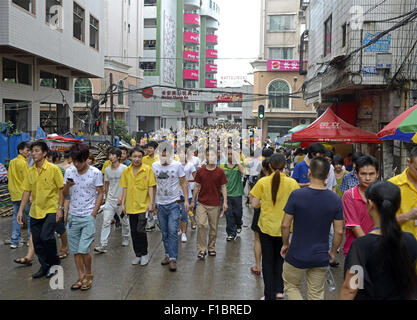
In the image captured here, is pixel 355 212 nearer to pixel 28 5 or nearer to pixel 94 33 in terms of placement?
pixel 28 5

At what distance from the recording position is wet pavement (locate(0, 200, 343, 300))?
5.16 metres

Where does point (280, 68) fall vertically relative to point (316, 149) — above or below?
above

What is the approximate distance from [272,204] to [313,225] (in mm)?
1106

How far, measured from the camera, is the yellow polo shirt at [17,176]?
702 centimetres

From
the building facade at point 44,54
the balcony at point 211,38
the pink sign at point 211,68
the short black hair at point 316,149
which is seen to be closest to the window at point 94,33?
the building facade at point 44,54

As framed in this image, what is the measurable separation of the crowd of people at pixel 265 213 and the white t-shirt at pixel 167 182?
0.02 meters

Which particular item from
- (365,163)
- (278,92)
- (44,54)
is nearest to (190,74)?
(278,92)

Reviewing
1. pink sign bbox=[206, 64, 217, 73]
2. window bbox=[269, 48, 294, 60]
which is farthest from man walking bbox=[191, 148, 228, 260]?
pink sign bbox=[206, 64, 217, 73]

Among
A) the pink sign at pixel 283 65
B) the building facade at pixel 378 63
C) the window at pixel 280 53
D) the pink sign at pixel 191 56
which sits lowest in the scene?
the building facade at pixel 378 63

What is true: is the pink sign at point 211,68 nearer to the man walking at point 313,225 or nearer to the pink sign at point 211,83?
the pink sign at point 211,83

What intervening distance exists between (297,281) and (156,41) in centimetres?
5043

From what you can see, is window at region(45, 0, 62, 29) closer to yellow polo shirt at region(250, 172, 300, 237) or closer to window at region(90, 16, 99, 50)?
window at region(90, 16, 99, 50)

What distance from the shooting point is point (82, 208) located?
5.34m

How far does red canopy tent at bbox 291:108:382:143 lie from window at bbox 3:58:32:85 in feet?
37.5
